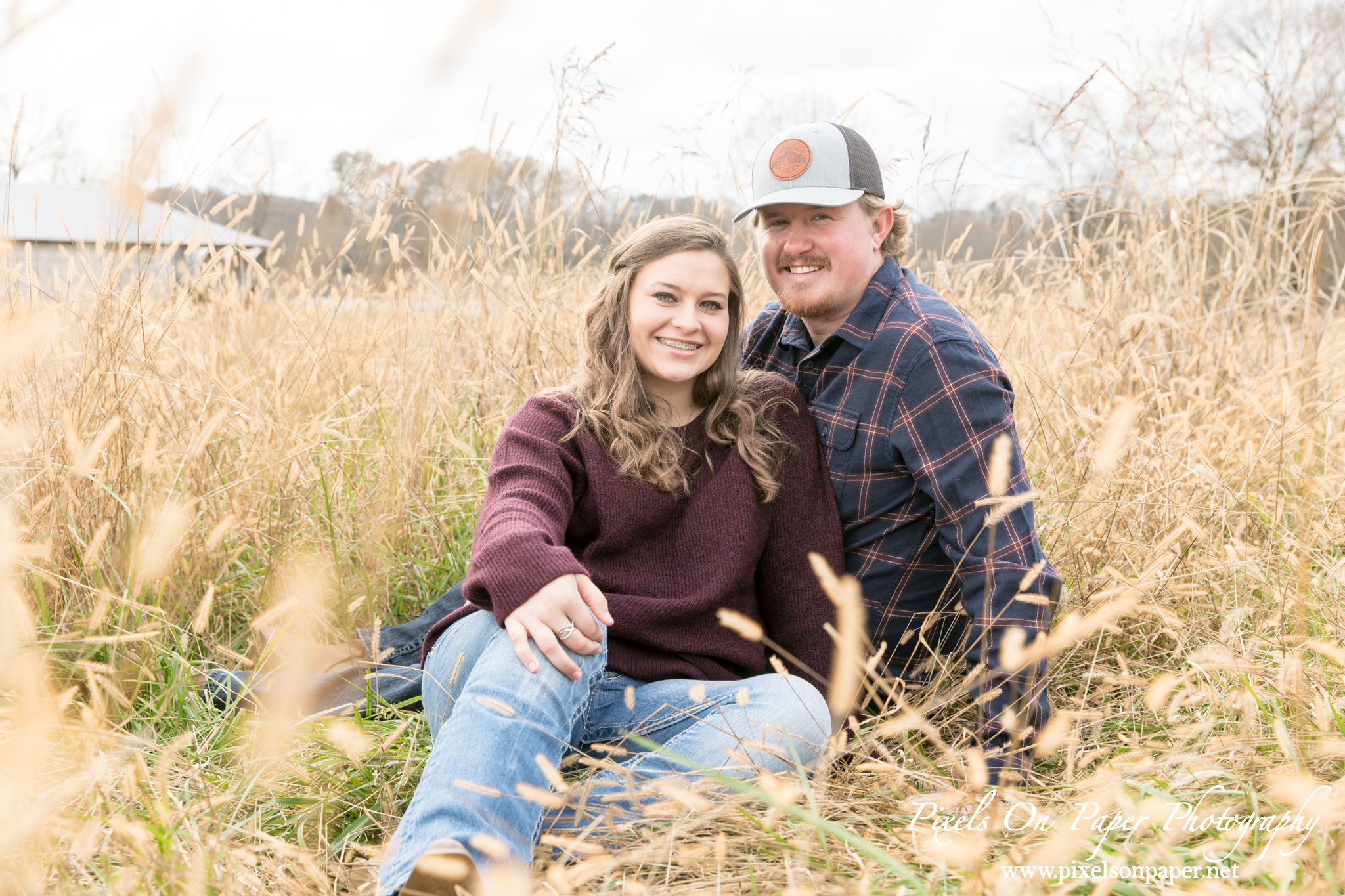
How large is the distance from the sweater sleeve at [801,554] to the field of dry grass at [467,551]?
8.1 inches

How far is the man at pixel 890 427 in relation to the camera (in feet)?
5.58

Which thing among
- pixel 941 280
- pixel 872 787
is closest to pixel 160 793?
pixel 872 787

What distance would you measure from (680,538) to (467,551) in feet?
2.74

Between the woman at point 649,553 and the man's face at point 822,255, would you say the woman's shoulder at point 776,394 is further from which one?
the man's face at point 822,255

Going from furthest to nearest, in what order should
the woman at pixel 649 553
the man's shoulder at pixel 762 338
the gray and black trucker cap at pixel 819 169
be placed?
the man's shoulder at pixel 762 338, the gray and black trucker cap at pixel 819 169, the woman at pixel 649 553

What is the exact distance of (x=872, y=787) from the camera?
60.4 inches

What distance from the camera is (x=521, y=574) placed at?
157 centimetres

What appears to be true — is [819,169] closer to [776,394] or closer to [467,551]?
[776,394]

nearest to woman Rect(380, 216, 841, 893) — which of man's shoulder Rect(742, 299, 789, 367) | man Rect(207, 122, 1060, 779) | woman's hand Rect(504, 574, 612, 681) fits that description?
woman's hand Rect(504, 574, 612, 681)

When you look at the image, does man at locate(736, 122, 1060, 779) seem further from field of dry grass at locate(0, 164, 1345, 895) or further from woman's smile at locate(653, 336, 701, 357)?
woman's smile at locate(653, 336, 701, 357)

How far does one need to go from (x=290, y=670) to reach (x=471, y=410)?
66.1 inches

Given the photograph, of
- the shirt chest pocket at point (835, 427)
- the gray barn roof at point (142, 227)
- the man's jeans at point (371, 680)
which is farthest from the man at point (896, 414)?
the gray barn roof at point (142, 227)

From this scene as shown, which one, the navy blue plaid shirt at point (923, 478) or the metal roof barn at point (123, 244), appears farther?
the metal roof barn at point (123, 244)

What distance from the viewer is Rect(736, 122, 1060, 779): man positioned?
1.70m
